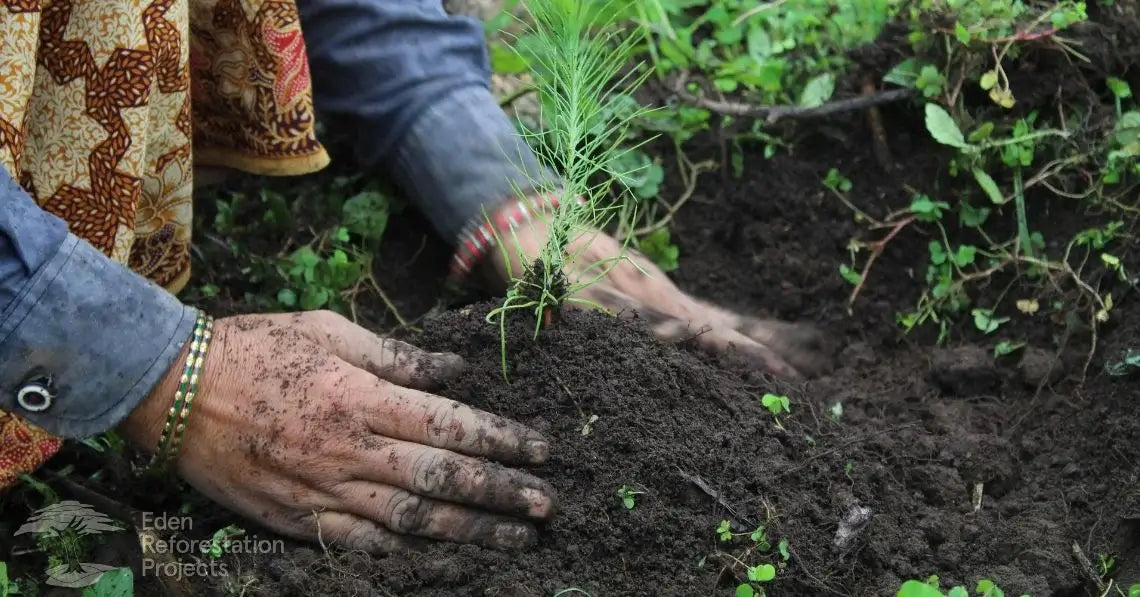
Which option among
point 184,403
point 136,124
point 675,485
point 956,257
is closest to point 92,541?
point 184,403

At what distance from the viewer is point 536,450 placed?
1.84m

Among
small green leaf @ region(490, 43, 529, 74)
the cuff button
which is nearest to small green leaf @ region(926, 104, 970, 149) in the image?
small green leaf @ region(490, 43, 529, 74)

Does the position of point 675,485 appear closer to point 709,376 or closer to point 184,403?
point 709,376

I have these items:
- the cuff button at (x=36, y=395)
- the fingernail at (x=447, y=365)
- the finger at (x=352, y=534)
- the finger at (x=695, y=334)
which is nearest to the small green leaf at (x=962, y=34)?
the finger at (x=695, y=334)

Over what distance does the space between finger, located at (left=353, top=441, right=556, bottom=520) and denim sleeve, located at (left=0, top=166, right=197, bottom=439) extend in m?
0.41

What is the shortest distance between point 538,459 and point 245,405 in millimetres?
531

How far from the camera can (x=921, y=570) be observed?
5.94ft

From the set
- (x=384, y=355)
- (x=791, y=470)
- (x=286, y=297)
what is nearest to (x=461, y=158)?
(x=286, y=297)

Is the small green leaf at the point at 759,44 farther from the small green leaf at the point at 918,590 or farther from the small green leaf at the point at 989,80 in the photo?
the small green leaf at the point at 918,590

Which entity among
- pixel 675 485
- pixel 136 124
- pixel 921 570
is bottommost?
pixel 921 570

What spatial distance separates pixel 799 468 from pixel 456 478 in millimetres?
612

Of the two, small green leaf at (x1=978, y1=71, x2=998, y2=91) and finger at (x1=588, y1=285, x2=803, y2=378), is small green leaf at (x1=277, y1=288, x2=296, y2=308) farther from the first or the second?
small green leaf at (x1=978, y1=71, x2=998, y2=91)

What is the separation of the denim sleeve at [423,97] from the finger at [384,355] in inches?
24.5

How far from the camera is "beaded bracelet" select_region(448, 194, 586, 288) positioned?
8.20 feet
